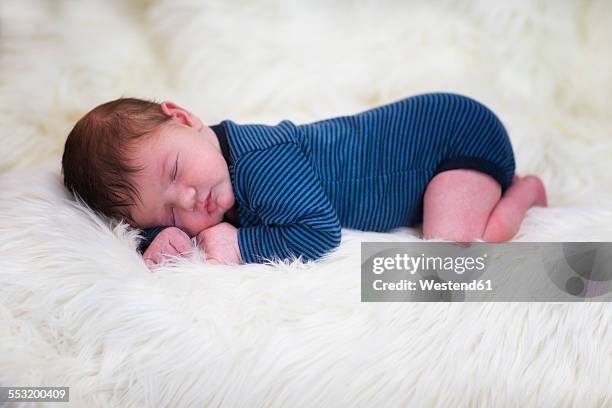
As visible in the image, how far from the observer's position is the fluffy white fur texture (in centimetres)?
86

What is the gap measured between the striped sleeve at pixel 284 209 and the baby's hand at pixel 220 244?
13mm

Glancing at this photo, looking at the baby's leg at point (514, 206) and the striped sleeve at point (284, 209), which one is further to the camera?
the baby's leg at point (514, 206)

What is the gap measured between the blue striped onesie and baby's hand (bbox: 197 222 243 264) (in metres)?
0.02

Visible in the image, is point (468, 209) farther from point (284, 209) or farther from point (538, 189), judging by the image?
point (284, 209)

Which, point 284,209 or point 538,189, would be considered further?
point 538,189

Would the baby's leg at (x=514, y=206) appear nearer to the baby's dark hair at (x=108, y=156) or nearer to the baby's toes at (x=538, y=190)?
the baby's toes at (x=538, y=190)

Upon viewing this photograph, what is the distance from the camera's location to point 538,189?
1334 mm

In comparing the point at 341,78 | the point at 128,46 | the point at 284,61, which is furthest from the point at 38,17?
the point at 341,78

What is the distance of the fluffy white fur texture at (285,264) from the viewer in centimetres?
86

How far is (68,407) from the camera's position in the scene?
838mm

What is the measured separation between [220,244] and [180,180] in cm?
14

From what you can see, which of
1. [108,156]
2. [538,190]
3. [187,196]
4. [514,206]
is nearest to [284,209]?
[187,196]

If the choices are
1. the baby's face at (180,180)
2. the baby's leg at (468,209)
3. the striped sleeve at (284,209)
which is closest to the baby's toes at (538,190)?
the baby's leg at (468,209)

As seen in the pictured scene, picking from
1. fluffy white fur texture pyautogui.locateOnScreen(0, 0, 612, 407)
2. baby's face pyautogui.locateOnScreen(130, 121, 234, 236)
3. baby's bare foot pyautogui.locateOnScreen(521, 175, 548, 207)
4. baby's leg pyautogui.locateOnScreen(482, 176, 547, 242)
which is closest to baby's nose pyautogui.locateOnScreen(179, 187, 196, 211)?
baby's face pyautogui.locateOnScreen(130, 121, 234, 236)
